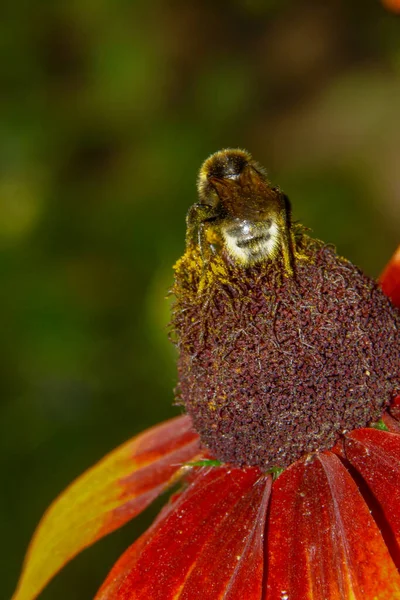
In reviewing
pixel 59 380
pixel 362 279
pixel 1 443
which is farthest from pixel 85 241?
pixel 362 279

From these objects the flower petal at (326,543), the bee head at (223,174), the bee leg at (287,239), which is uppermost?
the bee head at (223,174)

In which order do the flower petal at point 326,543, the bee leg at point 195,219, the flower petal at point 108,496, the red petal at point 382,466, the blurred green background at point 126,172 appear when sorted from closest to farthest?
the flower petal at point 326,543 < the red petal at point 382,466 < the bee leg at point 195,219 < the flower petal at point 108,496 < the blurred green background at point 126,172

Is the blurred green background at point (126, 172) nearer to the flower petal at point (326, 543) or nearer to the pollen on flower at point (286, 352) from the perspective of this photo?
the pollen on flower at point (286, 352)

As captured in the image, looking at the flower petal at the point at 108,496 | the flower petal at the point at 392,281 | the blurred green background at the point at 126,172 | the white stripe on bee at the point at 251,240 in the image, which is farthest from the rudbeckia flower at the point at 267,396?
the blurred green background at the point at 126,172

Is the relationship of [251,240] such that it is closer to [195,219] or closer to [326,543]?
[195,219]

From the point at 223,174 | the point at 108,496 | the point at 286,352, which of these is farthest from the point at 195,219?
the point at 108,496

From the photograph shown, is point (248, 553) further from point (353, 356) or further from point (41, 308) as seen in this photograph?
point (41, 308)

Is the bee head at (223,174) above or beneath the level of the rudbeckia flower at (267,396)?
above
